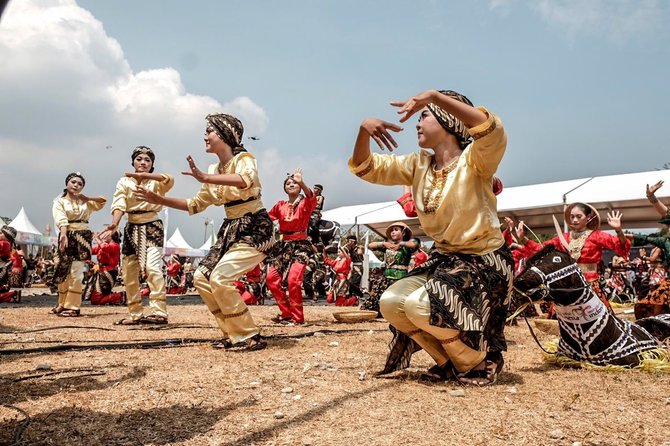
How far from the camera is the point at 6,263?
11430mm

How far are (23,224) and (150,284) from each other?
1965 cm

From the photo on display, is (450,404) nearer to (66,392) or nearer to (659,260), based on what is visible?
(66,392)

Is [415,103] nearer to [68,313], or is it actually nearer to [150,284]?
[150,284]

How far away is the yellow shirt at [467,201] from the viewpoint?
127 inches

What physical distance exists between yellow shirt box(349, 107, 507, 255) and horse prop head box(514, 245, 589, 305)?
1.28 feet

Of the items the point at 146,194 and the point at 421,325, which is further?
the point at 146,194

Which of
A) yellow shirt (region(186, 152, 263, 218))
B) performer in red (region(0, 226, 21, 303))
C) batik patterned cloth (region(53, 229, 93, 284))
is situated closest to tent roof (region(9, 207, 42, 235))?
performer in red (region(0, 226, 21, 303))

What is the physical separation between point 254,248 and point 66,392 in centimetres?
208

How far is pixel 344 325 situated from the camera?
279 inches

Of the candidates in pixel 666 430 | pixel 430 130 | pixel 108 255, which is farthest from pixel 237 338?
pixel 108 255

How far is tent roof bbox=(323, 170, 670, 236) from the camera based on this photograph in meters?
12.7

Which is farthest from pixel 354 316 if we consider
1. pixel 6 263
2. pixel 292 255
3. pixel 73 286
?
pixel 6 263

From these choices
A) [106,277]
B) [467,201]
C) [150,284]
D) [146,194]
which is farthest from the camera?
[106,277]

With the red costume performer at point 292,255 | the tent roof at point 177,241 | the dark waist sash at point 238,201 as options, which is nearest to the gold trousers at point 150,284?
the red costume performer at point 292,255
